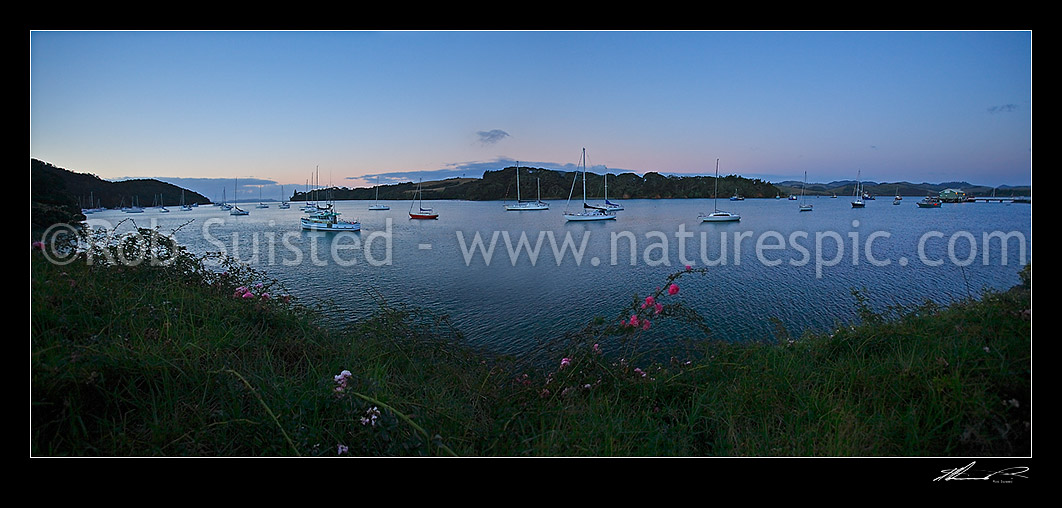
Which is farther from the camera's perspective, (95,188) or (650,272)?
(650,272)

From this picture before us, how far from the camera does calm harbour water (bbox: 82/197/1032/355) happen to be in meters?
5.43

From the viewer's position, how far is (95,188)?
12.4 feet

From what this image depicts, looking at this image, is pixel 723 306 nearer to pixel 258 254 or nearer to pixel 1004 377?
pixel 1004 377

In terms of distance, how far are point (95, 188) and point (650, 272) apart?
793 centimetres

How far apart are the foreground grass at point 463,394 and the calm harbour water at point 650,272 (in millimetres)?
862

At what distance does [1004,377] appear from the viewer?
2061 millimetres

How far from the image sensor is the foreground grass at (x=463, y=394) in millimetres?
1845
